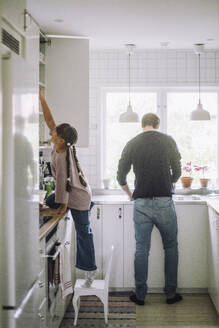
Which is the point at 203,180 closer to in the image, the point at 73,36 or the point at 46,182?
the point at 46,182

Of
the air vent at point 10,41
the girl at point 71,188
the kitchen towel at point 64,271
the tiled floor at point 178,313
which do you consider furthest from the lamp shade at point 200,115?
the air vent at point 10,41

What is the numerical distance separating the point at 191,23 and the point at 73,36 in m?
1.08

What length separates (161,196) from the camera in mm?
3615

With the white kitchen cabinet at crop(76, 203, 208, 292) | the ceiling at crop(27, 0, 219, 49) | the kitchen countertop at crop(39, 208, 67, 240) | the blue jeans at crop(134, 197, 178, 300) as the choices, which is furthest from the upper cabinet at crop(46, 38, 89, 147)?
the kitchen countertop at crop(39, 208, 67, 240)

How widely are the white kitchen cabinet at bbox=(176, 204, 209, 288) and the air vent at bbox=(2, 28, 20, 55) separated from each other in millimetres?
2304

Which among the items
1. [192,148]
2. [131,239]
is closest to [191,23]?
[192,148]

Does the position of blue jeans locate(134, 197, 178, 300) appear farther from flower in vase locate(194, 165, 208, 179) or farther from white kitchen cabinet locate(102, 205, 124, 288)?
flower in vase locate(194, 165, 208, 179)

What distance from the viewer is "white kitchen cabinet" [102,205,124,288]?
157 inches

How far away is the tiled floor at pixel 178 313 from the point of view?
3291 mm

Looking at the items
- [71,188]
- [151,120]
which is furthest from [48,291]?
[151,120]

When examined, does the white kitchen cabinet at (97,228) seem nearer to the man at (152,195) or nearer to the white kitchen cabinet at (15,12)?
the man at (152,195)

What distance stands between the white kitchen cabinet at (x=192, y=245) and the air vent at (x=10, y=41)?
2304 millimetres

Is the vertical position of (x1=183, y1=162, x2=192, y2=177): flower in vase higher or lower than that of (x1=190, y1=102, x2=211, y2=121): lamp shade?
lower

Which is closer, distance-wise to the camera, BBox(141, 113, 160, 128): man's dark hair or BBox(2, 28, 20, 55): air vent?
BBox(2, 28, 20, 55): air vent
